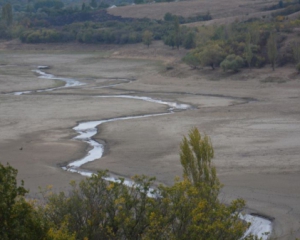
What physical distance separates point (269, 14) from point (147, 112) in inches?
2116

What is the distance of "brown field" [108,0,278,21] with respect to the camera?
326ft

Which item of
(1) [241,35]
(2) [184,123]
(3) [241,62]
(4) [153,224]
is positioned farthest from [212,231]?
(1) [241,35]

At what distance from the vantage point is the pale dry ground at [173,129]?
20094 millimetres

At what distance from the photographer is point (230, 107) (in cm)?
3684

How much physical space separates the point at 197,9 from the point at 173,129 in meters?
79.7

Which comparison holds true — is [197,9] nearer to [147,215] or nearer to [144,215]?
[144,215]

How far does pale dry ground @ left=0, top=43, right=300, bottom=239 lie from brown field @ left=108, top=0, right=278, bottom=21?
42688 mm

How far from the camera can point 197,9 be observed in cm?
10688

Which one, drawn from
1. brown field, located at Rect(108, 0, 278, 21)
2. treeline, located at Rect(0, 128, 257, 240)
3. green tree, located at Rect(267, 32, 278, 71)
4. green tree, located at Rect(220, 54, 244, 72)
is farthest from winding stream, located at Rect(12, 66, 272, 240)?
brown field, located at Rect(108, 0, 278, 21)

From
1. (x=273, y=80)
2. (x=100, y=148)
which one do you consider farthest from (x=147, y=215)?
(x=273, y=80)

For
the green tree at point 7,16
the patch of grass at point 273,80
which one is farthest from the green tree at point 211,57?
the green tree at point 7,16

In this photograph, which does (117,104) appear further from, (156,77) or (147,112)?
(156,77)

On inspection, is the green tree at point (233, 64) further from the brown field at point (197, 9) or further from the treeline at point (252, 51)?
the brown field at point (197, 9)

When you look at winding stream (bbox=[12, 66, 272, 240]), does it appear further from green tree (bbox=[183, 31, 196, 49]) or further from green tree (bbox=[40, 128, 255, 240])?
green tree (bbox=[183, 31, 196, 49])
